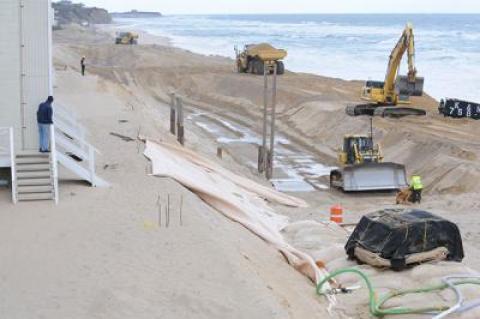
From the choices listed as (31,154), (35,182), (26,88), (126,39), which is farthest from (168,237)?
(126,39)

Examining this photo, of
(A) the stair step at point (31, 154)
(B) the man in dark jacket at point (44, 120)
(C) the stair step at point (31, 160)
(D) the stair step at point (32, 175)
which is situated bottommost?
(D) the stair step at point (32, 175)

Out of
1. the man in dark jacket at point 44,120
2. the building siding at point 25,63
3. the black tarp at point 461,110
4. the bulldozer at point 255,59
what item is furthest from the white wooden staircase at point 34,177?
the bulldozer at point 255,59

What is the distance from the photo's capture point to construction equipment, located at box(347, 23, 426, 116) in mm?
35406

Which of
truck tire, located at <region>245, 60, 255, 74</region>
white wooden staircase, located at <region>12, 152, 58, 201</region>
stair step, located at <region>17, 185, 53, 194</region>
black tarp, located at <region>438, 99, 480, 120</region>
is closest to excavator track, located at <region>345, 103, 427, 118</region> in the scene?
black tarp, located at <region>438, 99, 480, 120</region>

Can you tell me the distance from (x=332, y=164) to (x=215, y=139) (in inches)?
307

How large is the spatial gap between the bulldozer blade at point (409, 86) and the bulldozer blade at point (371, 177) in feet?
35.8

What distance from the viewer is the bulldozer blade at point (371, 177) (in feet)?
84.0

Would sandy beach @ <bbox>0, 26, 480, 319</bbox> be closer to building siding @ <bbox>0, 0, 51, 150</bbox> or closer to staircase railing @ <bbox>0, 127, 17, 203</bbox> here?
staircase railing @ <bbox>0, 127, 17, 203</bbox>

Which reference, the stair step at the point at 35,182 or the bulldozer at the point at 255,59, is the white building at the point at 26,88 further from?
the bulldozer at the point at 255,59

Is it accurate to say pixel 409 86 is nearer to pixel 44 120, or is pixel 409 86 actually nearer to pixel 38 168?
pixel 44 120

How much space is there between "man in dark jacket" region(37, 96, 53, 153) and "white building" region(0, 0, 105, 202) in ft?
0.53

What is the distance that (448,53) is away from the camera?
310ft

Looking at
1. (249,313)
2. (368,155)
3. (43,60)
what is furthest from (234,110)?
(249,313)

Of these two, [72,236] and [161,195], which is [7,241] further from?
[161,195]
